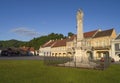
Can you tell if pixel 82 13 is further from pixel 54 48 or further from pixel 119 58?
pixel 54 48

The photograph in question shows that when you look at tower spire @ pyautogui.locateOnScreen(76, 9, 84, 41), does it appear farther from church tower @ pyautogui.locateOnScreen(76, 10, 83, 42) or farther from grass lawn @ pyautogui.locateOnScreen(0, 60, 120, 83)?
grass lawn @ pyautogui.locateOnScreen(0, 60, 120, 83)

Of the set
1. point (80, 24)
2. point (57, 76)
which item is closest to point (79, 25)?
point (80, 24)

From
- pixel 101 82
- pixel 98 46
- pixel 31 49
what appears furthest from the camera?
pixel 31 49

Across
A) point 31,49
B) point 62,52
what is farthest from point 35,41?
point 62,52

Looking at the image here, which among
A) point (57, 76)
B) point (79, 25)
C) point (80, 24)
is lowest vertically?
point (57, 76)

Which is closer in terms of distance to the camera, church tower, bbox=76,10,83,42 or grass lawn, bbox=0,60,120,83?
grass lawn, bbox=0,60,120,83

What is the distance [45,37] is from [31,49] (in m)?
12.3

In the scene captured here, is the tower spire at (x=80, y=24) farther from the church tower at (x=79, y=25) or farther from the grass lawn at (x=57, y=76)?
the grass lawn at (x=57, y=76)

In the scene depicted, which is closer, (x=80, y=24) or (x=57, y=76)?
(x=57, y=76)

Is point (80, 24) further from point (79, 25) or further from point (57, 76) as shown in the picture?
point (57, 76)

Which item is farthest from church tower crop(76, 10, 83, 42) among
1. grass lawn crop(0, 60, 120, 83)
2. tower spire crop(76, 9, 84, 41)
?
grass lawn crop(0, 60, 120, 83)

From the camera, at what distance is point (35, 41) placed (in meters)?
146

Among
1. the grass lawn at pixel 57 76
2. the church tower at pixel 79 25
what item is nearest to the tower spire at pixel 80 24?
the church tower at pixel 79 25

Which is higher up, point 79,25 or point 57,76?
point 79,25
